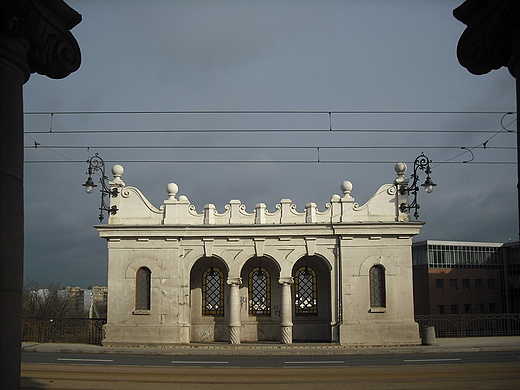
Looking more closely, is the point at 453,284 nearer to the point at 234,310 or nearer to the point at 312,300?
the point at 312,300

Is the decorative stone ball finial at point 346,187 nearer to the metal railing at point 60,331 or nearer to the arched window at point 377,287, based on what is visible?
the arched window at point 377,287

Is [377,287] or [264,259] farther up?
[264,259]

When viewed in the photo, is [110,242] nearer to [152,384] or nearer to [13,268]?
[152,384]

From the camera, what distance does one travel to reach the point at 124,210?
80.1 ft

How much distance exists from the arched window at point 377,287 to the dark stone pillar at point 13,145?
19939 mm

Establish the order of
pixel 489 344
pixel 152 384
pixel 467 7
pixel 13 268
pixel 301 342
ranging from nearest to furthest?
pixel 13 268 < pixel 467 7 < pixel 152 384 < pixel 489 344 < pixel 301 342

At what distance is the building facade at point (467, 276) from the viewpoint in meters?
70.5

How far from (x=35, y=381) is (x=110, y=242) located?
11117 mm

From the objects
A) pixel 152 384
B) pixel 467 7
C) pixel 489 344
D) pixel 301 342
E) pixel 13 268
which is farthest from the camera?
pixel 301 342

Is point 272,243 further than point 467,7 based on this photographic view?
Yes

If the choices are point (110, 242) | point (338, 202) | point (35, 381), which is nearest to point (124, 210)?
point (110, 242)

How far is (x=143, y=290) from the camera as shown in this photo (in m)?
23.8

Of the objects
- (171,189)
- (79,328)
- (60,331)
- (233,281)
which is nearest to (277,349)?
(233,281)

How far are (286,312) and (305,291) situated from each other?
216 centimetres
